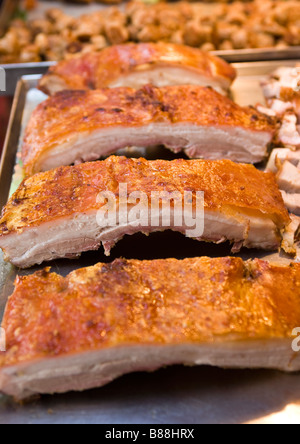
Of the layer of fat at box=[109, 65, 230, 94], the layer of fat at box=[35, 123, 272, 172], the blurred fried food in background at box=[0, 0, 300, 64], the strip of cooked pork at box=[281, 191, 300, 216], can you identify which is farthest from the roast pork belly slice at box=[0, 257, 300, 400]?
the blurred fried food in background at box=[0, 0, 300, 64]

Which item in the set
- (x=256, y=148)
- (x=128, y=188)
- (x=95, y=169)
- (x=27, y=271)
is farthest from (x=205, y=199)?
(x=27, y=271)

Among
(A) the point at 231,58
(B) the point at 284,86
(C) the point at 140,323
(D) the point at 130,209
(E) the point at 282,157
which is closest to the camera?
(C) the point at 140,323

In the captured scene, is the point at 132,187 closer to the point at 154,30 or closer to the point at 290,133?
the point at 290,133

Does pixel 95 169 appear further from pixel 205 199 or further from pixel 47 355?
pixel 47 355

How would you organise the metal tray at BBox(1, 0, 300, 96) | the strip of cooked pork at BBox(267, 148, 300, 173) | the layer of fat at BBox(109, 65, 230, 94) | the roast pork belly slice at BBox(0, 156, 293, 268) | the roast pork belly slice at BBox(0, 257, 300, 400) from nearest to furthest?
1. the roast pork belly slice at BBox(0, 257, 300, 400)
2. the roast pork belly slice at BBox(0, 156, 293, 268)
3. the strip of cooked pork at BBox(267, 148, 300, 173)
4. the layer of fat at BBox(109, 65, 230, 94)
5. the metal tray at BBox(1, 0, 300, 96)

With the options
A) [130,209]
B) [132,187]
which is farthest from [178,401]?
[132,187]

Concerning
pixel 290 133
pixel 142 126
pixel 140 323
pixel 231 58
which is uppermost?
pixel 231 58

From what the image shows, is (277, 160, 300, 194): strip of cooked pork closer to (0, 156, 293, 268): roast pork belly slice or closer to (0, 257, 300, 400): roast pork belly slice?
(0, 156, 293, 268): roast pork belly slice
